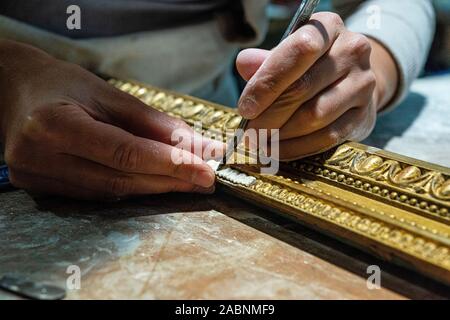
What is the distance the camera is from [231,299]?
1.63 feet

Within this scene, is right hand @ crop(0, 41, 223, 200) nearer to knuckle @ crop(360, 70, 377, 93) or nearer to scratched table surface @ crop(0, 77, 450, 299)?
scratched table surface @ crop(0, 77, 450, 299)

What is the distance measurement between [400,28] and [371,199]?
1.64 ft

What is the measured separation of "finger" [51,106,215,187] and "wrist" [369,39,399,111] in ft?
1.34

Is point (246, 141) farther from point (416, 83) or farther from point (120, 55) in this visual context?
point (416, 83)

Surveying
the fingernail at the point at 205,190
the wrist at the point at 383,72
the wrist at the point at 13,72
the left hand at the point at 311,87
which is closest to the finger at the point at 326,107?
the left hand at the point at 311,87

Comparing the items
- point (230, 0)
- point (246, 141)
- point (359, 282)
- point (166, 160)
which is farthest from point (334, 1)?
point (359, 282)

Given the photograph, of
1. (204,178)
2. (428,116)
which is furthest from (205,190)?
(428,116)

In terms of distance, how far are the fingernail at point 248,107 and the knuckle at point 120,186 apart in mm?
168

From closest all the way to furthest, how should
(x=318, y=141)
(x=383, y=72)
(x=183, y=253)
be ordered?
(x=183, y=253)
(x=318, y=141)
(x=383, y=72)

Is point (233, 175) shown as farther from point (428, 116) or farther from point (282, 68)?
point (428, 116)

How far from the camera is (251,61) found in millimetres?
657

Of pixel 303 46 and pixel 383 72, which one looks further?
pixel 383 72

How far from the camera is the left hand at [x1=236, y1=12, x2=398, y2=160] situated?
2.02ft
